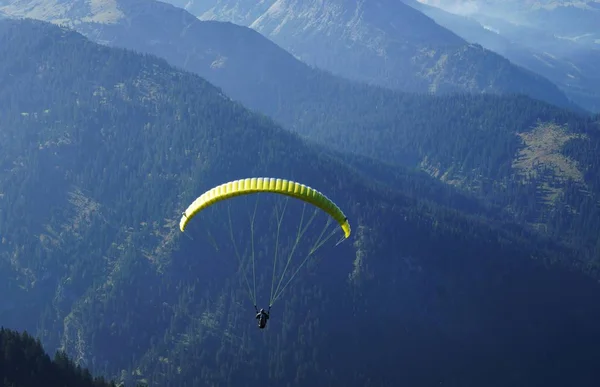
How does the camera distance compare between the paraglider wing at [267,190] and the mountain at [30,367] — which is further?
the mountain at [30,367]

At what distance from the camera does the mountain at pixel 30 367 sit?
118 meters

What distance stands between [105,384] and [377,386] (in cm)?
8627

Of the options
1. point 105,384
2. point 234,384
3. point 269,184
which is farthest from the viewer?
point 234,384

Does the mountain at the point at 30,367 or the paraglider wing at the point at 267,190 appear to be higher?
the paraglider wing at the point at 267,190

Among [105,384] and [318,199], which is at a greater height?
[318,199]

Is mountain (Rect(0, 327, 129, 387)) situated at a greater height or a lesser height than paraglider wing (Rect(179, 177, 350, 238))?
lesser

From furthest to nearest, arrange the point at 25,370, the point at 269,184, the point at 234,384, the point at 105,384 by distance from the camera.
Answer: the point at 234,384 < the point at 105,384 < the point at 25,370 < the point at 269,184

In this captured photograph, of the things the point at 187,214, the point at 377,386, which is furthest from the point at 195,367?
the point at 187,214

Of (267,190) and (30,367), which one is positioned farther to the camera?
(30,367)

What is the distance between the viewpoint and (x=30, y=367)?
397 ft

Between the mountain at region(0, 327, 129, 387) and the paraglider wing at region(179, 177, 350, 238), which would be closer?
the paraglider wing at region(179, 177, 350, 238)

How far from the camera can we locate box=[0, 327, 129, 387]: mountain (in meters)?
118

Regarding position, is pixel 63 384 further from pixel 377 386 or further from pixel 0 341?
pixel 377 386

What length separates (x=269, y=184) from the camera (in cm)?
6675
